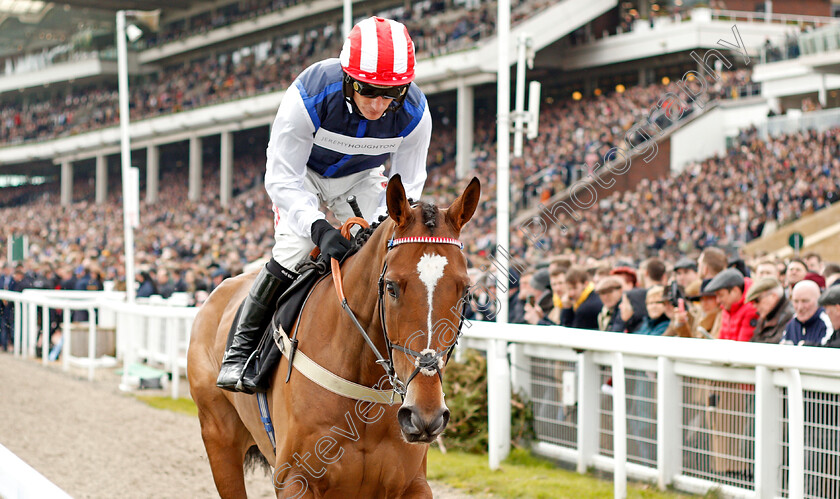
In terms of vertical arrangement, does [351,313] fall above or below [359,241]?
below

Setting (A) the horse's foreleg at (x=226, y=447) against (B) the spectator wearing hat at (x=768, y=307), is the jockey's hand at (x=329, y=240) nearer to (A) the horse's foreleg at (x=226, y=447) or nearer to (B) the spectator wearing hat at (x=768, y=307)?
(A) the horse's foreleg at (x=226, y=447)

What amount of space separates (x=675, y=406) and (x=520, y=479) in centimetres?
109

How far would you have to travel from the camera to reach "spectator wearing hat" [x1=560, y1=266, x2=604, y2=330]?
573 centimetres

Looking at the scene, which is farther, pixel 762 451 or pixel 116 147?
pixel 116 147

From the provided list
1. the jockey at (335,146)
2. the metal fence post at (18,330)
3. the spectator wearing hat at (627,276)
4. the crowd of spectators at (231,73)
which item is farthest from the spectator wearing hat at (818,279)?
the crowd of spectators at (231,73)

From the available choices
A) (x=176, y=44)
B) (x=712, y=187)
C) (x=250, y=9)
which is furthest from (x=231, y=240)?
(x=176, y=44)

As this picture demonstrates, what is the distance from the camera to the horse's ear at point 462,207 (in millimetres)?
2492

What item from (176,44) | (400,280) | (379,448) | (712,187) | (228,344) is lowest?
(379,448)

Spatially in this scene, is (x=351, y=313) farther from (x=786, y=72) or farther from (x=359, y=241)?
(x=786, y=72)

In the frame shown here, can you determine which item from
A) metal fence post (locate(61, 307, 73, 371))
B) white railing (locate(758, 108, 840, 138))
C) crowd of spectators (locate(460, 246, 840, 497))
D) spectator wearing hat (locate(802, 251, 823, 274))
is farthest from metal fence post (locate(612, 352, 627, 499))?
white railing (locate(758, 108, 840, 138))

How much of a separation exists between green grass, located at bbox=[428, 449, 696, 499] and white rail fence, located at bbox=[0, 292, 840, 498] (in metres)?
0.08

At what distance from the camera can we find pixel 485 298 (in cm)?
813

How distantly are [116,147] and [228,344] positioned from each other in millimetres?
39651

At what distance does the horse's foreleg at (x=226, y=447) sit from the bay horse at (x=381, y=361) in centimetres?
44
